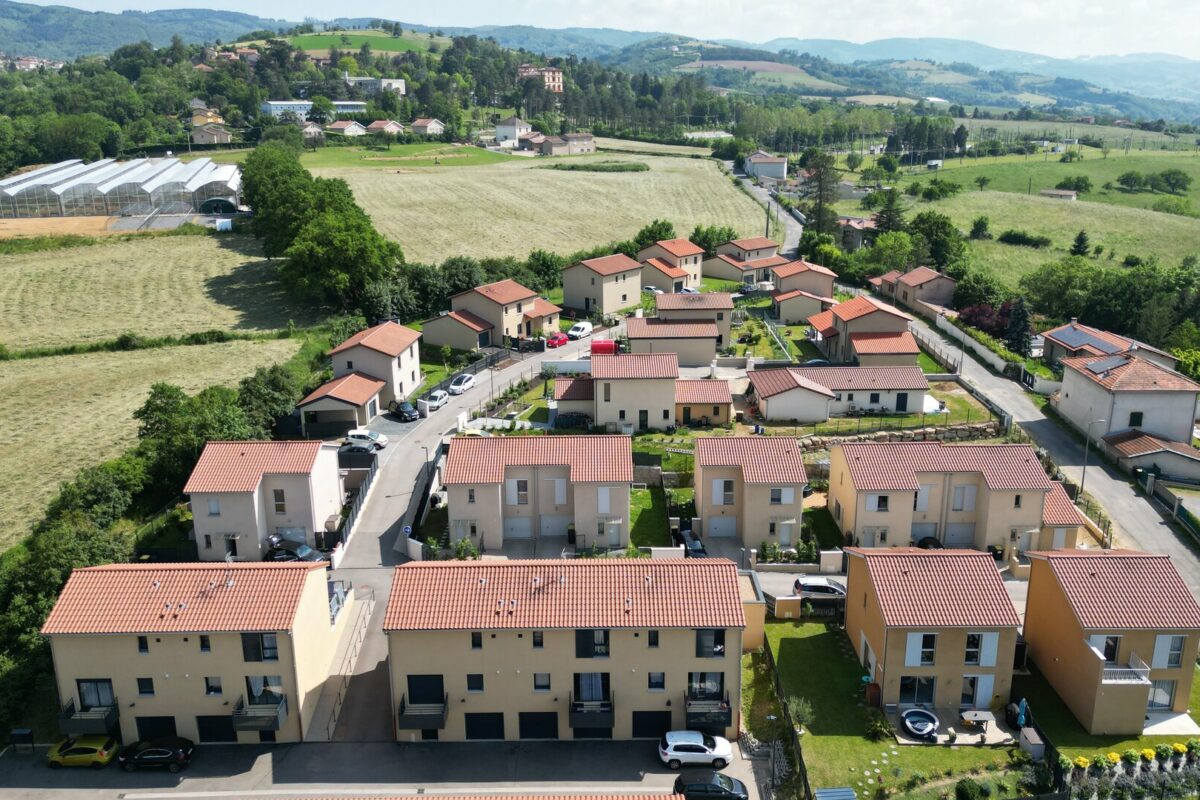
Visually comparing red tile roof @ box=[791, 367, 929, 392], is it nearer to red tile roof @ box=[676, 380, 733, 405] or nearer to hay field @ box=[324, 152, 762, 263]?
red tile roof @ box=[676, 380, 733, 405]

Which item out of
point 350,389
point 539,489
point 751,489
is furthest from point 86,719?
Result: point 350,389

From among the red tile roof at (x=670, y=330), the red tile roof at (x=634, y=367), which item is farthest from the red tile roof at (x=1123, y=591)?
the red tile roof at (x=670, y=330)

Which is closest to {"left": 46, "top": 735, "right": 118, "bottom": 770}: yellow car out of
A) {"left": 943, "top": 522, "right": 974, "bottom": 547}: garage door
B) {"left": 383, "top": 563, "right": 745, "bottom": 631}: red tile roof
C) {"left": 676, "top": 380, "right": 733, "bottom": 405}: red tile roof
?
{"left": 383, "top": 563, "right": 745, "bottom": 631}: red tile roof

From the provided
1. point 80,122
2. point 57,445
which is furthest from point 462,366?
point 80,122

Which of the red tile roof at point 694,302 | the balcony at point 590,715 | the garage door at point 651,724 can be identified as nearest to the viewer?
the balcony at point 590,715

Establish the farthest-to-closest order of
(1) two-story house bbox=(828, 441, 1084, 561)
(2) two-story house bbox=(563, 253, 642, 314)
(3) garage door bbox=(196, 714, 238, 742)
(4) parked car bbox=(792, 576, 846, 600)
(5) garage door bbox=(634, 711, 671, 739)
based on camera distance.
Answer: (2) two-story house bbox=(563, 253, 642, 314) < (1) two-story house bbox=(828, 441, 1084, 561) < (4) parked car bbox=(792, 576, 846, 600) < (5) garage door bbox=(634, 711, 671, 739) < (3) garage door bbox=(196, 714, 238, 742)

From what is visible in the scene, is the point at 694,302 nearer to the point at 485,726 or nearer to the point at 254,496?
the point at 254,496

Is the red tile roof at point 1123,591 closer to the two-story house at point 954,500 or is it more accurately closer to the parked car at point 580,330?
the two-story house at point 954,500
